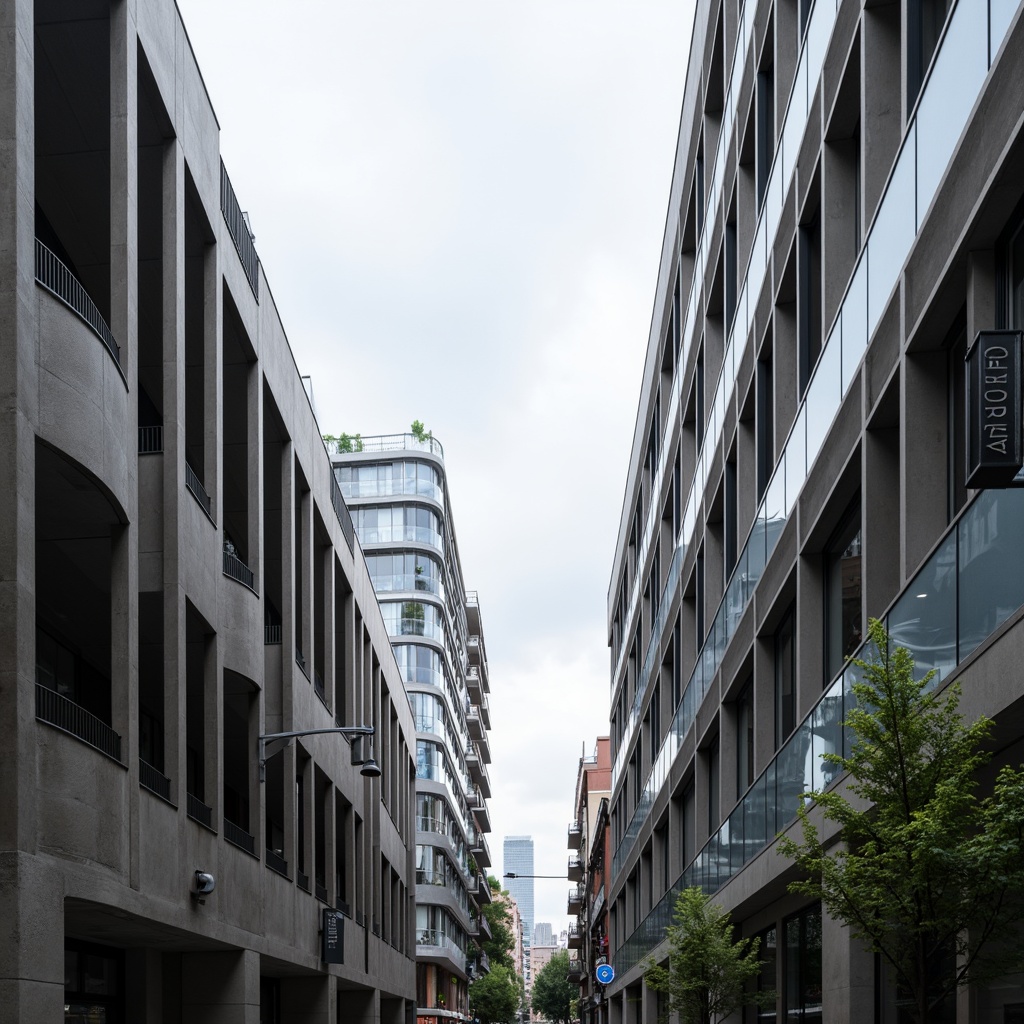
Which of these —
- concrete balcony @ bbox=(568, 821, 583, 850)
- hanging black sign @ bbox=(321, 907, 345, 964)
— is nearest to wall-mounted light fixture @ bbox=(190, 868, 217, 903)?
hanging black sign @ bbox=(321, 907, 345, 964)

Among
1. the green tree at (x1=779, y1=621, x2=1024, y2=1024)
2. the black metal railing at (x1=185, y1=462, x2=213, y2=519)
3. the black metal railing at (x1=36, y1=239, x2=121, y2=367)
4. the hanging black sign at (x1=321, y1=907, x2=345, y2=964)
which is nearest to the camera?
the green tree at (x1=779, y1=621, x2=1024, y2=1024)

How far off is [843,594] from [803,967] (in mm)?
6852

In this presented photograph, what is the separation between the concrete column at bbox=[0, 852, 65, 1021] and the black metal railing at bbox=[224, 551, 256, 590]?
9248mm

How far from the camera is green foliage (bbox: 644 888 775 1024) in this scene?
923 inches

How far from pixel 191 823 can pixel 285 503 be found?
9132mm

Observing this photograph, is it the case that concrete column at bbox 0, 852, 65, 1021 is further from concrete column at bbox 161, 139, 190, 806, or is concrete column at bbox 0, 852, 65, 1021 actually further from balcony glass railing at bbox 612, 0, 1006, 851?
balcony glass railing at bbox 612, 0, 1006, 851

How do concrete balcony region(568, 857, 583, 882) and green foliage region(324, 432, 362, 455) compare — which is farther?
concrete balcony region(568, 857, 583, 882)

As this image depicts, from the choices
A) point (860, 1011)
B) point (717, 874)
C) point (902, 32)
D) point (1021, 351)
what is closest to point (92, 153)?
point (902, 32)

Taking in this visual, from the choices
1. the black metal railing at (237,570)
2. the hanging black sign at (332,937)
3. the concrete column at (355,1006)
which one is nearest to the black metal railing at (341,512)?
the hanging black sign at (332,937)

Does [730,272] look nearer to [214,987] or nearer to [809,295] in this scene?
[809,295]

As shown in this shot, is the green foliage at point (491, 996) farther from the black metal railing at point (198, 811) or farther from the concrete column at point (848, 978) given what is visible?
the concrete column at point (848, 978)

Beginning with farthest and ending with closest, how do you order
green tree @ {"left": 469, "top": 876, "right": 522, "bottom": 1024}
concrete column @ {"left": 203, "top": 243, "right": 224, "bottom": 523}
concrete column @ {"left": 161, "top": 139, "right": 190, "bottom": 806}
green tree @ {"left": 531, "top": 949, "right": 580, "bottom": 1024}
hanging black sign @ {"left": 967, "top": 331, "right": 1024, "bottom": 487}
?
1. green tree @ {"left": 531, "top": 949, "right": 580, "bottom": 1024}
2. green tree @ {"left": 469, "top": 876, "right": 522, "bottom": 1024}
3. concrete column @ {"left": 203, "top": 243, "right": 224, "bottom": 523}
4. concrete column @ {"left": 161, "top": 139, "right": 190, "bottom": 806}
5. hanging black sign @ {"left": 967, "top": 331, "right": 1024, "bottom": 487}

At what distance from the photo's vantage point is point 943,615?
40.3 feet

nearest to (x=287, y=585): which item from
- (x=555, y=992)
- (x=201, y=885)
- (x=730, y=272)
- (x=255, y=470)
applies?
(x=255, y=470)
